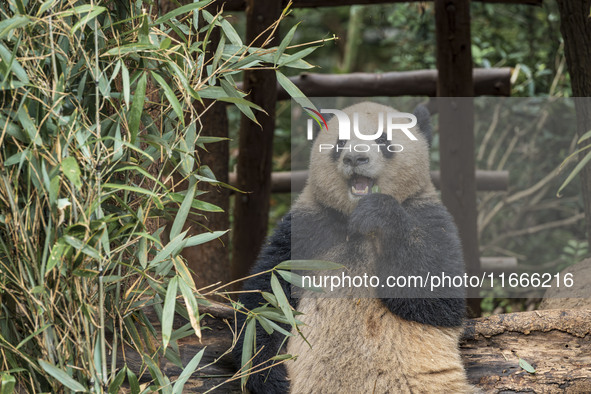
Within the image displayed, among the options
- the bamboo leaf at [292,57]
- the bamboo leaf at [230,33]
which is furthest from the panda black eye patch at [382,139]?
the bamboo leaf at [230,33]

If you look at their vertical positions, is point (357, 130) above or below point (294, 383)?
above

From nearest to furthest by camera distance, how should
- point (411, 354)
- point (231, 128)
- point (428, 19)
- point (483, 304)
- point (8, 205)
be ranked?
point (8, 205)
point (411, 354)
point (483, 304)
point (428, 19)
point (231, 128)

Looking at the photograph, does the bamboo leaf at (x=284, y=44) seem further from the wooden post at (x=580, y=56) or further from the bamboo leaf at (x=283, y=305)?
the wooden post at (x=580, y=56)

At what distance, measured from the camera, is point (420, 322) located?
2.81 metres

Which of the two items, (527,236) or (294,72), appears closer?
(294,72)

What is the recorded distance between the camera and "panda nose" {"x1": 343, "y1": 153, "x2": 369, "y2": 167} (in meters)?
2.81

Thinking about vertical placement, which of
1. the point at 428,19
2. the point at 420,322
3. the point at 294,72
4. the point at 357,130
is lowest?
the point at 420,322

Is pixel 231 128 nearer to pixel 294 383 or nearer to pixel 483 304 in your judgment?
pixel 483 304

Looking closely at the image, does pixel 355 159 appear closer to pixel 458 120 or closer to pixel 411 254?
pixel 411 254

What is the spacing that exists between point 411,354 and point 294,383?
1.74ft

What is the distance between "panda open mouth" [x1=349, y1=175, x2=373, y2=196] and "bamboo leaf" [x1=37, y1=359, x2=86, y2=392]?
138 cm

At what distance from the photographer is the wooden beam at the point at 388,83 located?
5383 mm

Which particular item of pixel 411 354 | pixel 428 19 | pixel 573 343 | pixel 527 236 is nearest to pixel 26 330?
pixel 411 354

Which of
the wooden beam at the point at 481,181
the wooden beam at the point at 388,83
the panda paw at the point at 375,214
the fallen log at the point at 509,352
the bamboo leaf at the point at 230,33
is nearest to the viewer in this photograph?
the bamboo leaf at the point at 230,33
